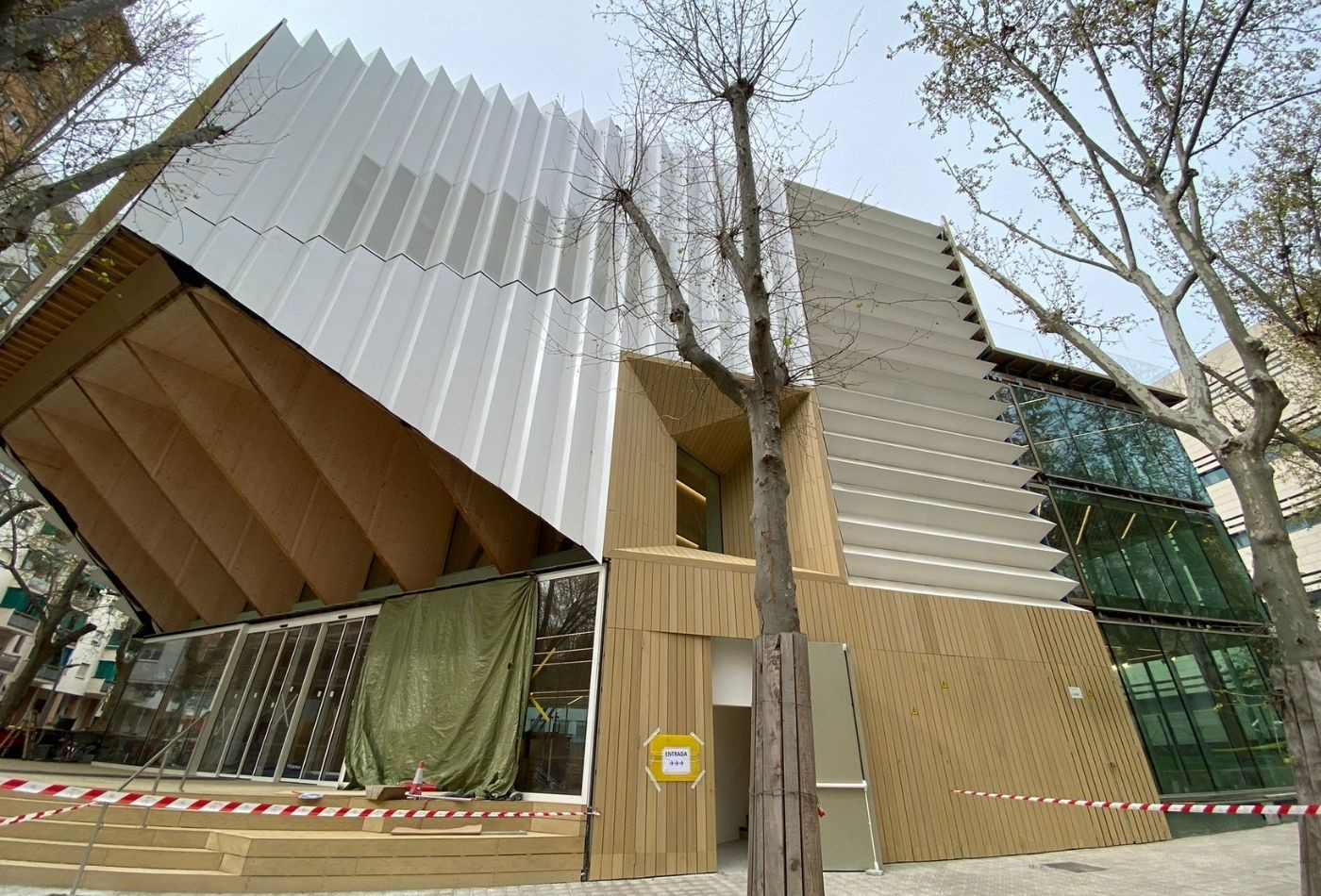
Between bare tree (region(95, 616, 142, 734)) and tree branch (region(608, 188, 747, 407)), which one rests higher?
tree branch (region(608, 188, 747, 407))

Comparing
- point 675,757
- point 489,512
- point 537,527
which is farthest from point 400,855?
point 537,527

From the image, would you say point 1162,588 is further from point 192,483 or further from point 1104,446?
point 192,483

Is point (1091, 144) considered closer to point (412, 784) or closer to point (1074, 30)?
point (1074, 30)

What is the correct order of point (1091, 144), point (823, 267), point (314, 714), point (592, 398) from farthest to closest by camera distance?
point (823, 267), point (314, 714), point (592, 398), point (1091, 144)

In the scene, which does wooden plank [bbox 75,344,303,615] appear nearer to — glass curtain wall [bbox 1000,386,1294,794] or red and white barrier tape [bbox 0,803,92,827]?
red and white barrier tape [bbox 0,803,92,827]

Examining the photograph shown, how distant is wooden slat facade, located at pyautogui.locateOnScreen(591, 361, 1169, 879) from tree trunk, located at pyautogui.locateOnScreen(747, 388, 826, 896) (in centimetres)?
352

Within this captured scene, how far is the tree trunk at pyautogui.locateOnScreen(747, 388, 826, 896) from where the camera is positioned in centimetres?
334

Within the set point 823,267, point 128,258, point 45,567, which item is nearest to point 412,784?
point 128,258

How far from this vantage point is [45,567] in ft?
72.9

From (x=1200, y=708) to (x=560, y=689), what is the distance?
476 inches

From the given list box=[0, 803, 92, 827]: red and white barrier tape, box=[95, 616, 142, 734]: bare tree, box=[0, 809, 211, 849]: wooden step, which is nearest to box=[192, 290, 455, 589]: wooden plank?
box=[0, 809, 211, 849]: wooden step

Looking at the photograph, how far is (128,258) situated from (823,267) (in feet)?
→ 40.9

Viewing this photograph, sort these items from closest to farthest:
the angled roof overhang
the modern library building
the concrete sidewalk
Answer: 1. the concrete sidewalk
2. the modern library building
3. the angled roof overhang

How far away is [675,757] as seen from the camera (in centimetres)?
697
